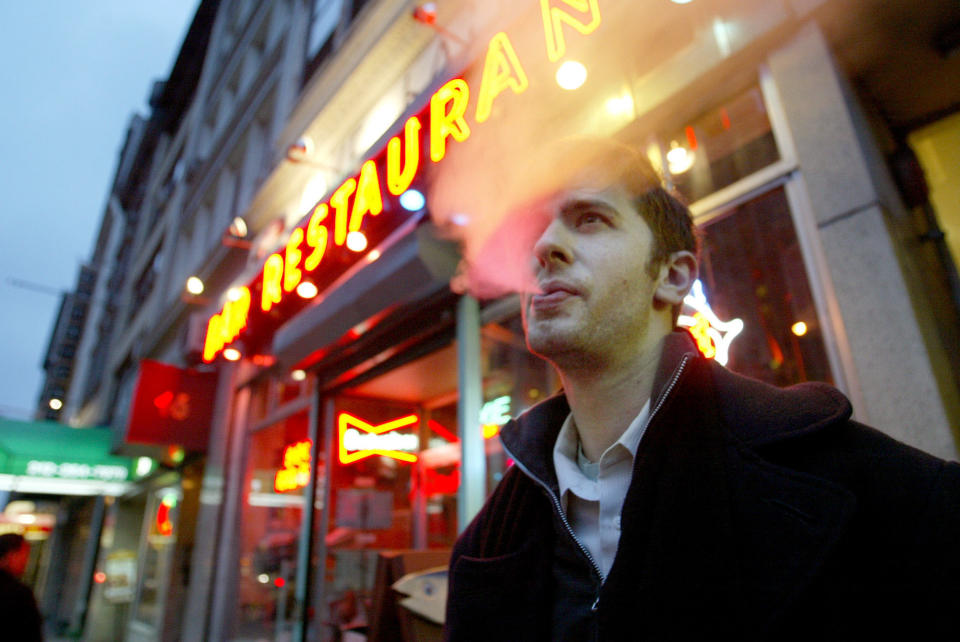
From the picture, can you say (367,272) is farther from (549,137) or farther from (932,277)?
(932,277)

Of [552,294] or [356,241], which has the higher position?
[356,241]

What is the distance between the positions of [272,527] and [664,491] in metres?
7.29

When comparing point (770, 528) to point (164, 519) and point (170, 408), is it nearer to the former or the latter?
point (170, 408)

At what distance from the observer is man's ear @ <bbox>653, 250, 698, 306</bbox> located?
4.47ft

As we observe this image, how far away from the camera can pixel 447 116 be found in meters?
4.18

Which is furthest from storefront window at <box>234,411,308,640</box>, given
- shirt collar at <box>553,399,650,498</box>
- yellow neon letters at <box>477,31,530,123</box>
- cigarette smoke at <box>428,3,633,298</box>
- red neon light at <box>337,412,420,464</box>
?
shirt collar at <box>553,399,650,498</box>

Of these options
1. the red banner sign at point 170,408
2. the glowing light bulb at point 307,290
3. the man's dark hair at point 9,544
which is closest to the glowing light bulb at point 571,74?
the glowing light bulb at point 307,290

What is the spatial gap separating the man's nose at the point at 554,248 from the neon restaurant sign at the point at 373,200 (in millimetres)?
2532

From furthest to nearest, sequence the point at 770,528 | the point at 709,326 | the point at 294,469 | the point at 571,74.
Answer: the point at 294,469 → the point at 571,74 → the point at 709,326 → the point at 770,528

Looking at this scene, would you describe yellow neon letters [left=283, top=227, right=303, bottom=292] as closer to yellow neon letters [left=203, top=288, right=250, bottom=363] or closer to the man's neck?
yellow neon letters [left=203, top=288, right=250, bottom=363]

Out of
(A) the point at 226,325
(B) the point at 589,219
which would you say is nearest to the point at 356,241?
(A) the point at 226,325

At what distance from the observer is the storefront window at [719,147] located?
10.6 ft

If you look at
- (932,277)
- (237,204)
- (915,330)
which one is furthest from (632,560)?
(237,204)

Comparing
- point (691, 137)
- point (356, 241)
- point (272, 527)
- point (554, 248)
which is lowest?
point (272, 527)
